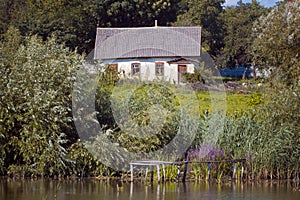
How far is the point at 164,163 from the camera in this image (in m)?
16.4

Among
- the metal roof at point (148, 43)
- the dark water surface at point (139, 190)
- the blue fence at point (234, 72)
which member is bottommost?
the dark water surface at point (139, 190)

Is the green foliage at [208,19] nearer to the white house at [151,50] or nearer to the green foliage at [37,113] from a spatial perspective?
the white house at [151,50]

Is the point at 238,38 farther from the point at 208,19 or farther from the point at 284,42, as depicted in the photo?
the point at 284,42

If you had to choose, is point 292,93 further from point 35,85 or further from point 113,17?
point 113,17

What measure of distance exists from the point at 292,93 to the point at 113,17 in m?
39.4

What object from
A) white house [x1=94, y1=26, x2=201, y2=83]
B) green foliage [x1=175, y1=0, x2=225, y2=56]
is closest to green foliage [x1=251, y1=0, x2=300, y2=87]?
white house [x1=94, y1=26, x2=201, y2=83]

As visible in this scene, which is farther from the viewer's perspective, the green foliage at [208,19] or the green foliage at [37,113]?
the green foliage at [208,19]

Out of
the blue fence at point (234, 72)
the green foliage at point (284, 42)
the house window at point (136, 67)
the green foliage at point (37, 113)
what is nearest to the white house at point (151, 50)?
the house window at point (136, 67)

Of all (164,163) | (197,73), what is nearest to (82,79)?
(164,163)

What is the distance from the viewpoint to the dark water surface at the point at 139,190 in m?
14.0

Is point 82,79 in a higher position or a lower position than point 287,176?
higher

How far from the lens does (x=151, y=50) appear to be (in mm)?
42219

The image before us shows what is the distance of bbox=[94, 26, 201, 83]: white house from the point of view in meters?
41.0

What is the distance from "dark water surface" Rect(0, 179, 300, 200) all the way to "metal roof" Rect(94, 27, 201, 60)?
2536 cm
